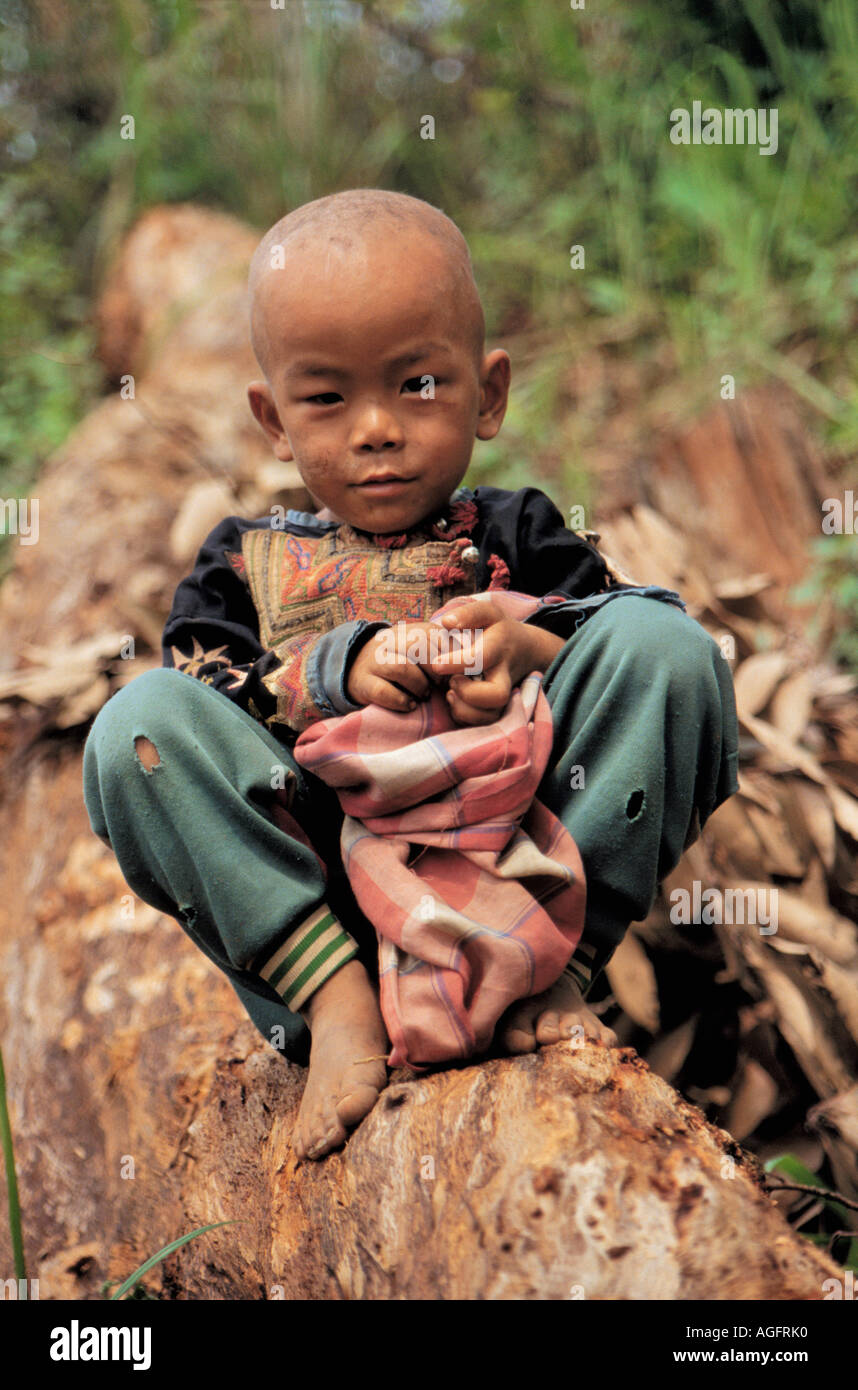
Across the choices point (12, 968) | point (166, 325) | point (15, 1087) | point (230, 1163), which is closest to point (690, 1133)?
point (230, 1163)

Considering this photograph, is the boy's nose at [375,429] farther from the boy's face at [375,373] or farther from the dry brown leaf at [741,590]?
the dry brown leaf at [741,590]

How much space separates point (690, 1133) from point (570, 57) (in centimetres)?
464

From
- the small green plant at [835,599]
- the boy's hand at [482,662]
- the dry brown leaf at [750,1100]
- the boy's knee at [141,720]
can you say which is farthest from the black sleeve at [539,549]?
the small green plant at [835,599]

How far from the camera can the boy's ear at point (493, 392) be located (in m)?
1.85

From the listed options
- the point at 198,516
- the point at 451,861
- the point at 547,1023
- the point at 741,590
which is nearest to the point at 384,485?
the point at 451,861

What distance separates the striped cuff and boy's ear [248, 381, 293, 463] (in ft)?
2.33

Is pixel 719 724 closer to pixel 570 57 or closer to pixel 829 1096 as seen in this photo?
pixel 829 1096

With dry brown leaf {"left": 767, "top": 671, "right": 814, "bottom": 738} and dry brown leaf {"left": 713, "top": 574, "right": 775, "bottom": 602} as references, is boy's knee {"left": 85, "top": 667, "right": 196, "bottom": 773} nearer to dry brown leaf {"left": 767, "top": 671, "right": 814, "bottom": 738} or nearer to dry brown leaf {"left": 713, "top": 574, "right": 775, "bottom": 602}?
dry brown leaf {"left": 767, "top": 671, "right": 814, "bottom": 738}

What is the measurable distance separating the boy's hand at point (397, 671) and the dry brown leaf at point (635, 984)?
31.1 inches

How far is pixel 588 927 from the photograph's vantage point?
64.1 inches

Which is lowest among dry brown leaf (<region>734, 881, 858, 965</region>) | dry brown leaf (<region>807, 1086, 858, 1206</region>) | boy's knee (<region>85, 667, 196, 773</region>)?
dry brown leaf (<region>807, 1086, 858, 1206</region>)

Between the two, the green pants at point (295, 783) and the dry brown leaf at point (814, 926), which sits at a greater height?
the green pants at point (295, 783)

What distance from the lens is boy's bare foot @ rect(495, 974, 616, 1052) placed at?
1.43 meters

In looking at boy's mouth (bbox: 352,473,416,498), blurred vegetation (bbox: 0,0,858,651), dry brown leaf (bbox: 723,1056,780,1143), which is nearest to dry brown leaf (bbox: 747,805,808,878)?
dry brown leaf (bbox: 723,1056,780,1143)
